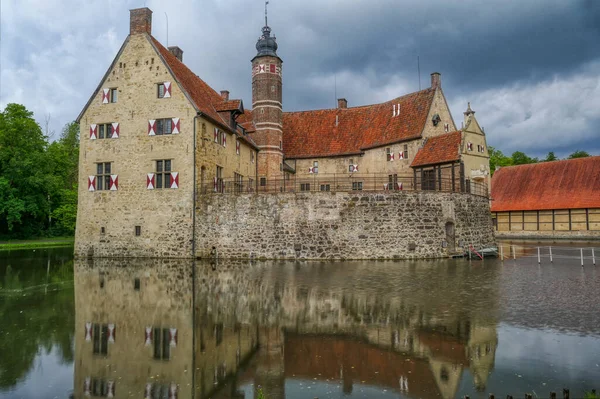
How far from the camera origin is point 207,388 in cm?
572

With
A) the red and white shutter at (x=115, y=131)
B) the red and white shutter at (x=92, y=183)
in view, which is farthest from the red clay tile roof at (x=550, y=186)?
the red and white shutter at (x=92, y=183)

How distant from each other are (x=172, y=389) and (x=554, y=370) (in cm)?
519

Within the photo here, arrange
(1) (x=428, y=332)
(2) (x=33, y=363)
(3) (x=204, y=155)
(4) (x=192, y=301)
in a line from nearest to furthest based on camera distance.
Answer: (2) (x=33, y=363) < (1) (x=428, y=332) < (4) (x=192, y=301) < (3) (x=204, y=155)

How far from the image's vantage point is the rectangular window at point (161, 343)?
7.01 meters

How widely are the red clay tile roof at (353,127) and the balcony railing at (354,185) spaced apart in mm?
2209

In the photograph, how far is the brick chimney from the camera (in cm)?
2492

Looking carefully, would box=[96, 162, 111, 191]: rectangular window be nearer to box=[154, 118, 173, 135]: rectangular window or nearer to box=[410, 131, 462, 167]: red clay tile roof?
box=[154, 118, 173, 135]: rectangular window

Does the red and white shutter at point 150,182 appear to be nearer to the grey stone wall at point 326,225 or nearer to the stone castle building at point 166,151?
the stone castle building at point 166,151

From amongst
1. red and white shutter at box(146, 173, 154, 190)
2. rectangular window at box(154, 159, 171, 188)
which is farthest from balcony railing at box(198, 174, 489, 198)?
red and white shutter at box(146, 173, 154, 190)

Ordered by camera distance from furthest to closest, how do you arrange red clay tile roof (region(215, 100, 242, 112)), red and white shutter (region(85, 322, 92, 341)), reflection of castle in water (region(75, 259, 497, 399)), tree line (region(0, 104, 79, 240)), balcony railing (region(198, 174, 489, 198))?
tree line (region(0, 104, 79, 240)) < red clay tile roof (region(215, 100, 242, 112)) < balcony railing (region(198, 174, 489, 198)) < red and white shutter (region(85, 322, 92, 341)) < reflection of castle in water (region(75, 259, 497, 399))

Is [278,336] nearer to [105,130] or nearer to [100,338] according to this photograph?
[100,338]

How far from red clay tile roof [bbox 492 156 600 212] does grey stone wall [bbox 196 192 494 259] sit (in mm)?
20433

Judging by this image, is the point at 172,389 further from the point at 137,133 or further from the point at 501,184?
the point at 501,184

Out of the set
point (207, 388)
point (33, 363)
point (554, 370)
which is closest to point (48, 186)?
point (33, 363)
